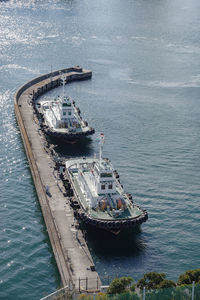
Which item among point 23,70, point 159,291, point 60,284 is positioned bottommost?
point 60,284

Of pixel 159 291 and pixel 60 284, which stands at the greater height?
pixel 159 291

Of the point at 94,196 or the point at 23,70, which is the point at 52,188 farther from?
the point at 23,70

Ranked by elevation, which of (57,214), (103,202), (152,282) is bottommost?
(152,282)

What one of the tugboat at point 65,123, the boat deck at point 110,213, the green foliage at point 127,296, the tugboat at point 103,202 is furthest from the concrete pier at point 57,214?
the green foliage at point 127,296

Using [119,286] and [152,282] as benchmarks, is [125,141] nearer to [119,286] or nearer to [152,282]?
[152,282]

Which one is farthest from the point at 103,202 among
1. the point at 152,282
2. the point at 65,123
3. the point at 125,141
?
the point at 65,123

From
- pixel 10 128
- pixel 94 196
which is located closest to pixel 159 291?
pixel 94 196

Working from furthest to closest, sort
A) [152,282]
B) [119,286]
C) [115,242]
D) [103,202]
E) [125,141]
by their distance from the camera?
[125,141] < [103,202] < [115,242] < [152,282] < [119,286]
